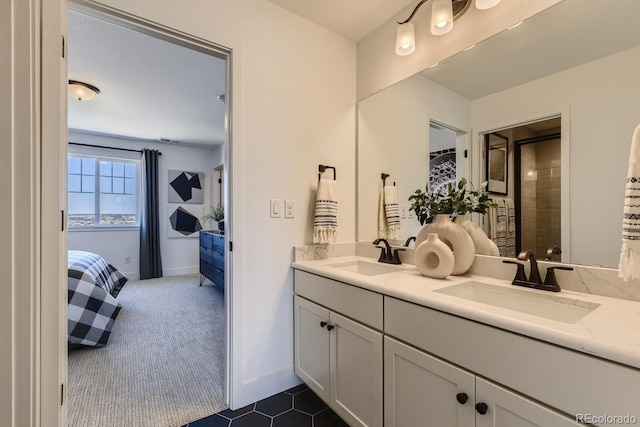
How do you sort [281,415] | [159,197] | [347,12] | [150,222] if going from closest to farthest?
[281,415]
[347,12]
[150,222]
[159,197]

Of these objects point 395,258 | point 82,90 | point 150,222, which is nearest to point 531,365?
point 395,258

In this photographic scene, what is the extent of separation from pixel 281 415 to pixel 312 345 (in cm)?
39

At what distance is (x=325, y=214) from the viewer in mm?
1837

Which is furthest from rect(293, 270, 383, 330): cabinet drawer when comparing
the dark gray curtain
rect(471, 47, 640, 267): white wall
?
the dark gray curtain

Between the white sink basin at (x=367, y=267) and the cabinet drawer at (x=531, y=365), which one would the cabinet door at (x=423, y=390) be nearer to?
the cabinet drawer at (x=531, y=365)

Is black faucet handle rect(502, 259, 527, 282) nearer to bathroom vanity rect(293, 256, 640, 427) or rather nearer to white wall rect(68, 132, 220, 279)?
bathroom vanity rect(293, 256, 640, 427)

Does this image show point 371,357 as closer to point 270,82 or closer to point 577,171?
point 577,171

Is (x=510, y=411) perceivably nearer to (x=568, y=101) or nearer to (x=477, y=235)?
(x=477, y=235)

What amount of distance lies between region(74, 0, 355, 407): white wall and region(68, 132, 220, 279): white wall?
3.93 m

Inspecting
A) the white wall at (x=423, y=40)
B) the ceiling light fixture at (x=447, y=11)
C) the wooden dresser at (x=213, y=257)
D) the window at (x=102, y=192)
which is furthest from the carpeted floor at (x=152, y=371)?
the ceiling light fixture at (x=447, y=11)

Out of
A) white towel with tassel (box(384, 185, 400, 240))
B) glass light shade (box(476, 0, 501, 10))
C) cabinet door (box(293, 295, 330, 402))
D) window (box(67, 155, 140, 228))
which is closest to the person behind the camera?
glass light shade (box(476, 0, 501, 10))

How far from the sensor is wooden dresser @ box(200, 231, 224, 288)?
352 cm

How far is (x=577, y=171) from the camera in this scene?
1.16 m
